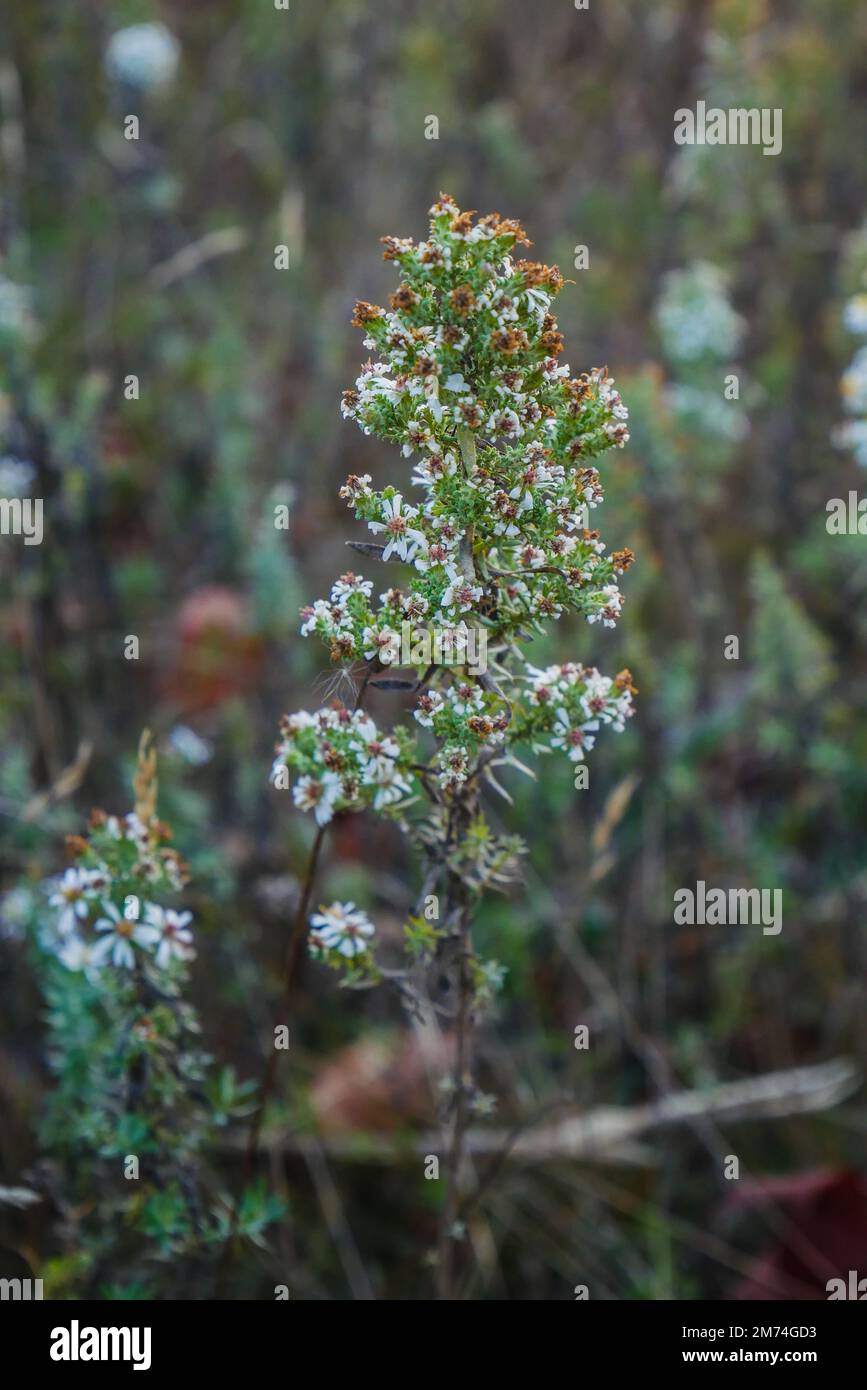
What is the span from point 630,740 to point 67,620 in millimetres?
1796

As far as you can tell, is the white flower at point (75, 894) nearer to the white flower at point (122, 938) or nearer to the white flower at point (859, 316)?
the white flower at point (122, 938)

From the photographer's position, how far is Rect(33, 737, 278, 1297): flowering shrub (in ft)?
6.98

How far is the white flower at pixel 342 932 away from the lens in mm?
1968

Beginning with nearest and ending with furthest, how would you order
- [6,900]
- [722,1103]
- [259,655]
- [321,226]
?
[6,900] < [722,1103] < [259,655] < [321,226]

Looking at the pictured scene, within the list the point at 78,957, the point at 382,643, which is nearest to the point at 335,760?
the point at 382,643

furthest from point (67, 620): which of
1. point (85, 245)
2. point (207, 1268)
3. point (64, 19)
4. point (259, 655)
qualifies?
point (64, 19)

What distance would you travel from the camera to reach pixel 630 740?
3.88 m

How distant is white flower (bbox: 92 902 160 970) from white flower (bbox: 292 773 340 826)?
0.43 meters

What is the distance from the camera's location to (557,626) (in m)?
4.53

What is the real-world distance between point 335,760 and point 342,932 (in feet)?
1.03

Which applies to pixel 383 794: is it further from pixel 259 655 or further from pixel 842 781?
pixel 259 655

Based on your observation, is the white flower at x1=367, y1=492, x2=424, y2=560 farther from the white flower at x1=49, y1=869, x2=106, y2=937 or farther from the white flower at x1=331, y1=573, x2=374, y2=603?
the white flower at x1=49, y1=869, x2=106, y2=937

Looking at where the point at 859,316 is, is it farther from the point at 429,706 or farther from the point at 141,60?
the point at 141,60

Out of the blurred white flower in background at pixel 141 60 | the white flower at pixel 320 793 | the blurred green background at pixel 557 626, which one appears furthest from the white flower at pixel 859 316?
the blurred white flower in background at pixel 141 60
